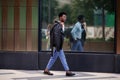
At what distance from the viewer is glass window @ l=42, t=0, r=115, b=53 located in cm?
1295

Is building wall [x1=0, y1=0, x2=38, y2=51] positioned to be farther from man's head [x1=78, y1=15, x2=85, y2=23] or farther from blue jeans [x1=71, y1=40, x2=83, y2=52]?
man's head [x1=78, y1=15, x2=85, y2=23]

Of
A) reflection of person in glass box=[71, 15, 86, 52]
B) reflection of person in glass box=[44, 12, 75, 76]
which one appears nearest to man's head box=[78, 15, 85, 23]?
reflection of person in glass box=[71, 15, 86, 52]

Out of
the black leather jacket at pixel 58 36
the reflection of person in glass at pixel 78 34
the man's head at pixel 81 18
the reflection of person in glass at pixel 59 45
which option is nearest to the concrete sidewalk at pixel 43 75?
the reflection of person in glass at pixel 59 45

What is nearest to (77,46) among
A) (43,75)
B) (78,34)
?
(78,34)

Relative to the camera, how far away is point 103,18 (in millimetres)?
13078

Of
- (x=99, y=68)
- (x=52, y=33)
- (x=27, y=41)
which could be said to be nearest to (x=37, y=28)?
(x=27, y=41)

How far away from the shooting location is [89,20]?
43.4ft

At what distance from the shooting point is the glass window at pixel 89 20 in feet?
42.5

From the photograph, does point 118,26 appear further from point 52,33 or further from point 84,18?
point 52,33

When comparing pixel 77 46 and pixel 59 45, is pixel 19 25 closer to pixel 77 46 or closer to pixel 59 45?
pixel 77 46

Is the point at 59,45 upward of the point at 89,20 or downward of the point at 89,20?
downward

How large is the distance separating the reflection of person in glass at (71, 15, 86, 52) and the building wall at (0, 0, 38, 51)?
1.27 m

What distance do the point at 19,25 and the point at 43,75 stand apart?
227cm

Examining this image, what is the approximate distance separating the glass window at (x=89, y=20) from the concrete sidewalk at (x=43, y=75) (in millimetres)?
1008
